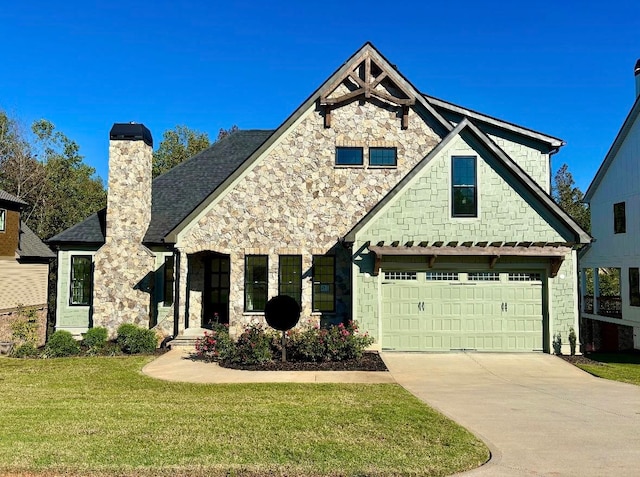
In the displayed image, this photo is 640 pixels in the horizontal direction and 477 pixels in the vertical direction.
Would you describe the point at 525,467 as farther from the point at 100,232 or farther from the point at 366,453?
the point at 100,232

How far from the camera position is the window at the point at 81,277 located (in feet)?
54.4

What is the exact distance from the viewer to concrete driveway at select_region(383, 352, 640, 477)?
5.75 m

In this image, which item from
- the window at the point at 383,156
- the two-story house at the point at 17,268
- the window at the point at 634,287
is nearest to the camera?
the window at the point at 383,156

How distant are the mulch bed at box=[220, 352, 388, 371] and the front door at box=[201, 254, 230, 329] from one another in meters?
4.62

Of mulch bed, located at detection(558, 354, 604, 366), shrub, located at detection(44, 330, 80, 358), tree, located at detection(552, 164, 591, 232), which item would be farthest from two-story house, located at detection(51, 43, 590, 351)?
tree, located at detection(552, 164, 591, 232)

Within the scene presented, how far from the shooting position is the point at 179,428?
6.80 meters

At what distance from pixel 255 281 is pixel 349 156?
→ 206 inches

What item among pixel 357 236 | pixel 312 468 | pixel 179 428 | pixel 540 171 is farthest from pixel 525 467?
pixel 540 171

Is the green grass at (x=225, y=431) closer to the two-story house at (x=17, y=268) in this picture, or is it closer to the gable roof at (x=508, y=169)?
the gable roof at (x=508, y=169)

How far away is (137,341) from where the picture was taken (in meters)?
14.1

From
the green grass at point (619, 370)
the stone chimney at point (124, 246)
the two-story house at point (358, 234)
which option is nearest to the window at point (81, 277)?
the two-story house at point (358, 234)

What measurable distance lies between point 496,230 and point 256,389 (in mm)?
8533

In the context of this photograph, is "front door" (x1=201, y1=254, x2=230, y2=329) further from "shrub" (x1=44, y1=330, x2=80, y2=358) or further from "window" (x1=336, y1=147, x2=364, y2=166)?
"window" (x1=336, y1=147, x2=364, y2=166)

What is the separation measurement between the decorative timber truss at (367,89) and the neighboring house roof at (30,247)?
24.1 meters
